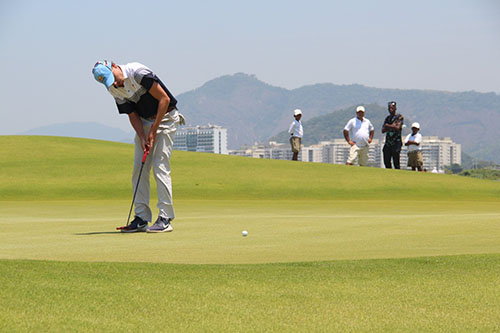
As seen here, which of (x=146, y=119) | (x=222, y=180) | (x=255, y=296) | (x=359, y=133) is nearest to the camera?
(x=255, y=296)

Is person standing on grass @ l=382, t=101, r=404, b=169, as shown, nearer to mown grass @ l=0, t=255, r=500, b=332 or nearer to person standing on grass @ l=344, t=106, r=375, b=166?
person standing on grass @ l=344, t=106, r=375, b=166

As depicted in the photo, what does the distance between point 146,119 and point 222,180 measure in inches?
567

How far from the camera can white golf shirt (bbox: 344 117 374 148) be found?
85.9 feet

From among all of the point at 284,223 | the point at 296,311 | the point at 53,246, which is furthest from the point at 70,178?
the point at 296,311

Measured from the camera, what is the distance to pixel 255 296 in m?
4.89

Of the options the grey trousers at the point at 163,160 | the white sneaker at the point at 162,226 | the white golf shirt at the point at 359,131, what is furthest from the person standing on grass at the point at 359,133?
the white sneaker at the point at 162,226

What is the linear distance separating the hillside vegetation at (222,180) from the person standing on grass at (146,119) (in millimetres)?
11953

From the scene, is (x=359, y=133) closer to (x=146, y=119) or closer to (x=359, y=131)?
(x=359, y=131)

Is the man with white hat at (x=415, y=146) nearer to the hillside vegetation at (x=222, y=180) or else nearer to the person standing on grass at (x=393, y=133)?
the person standing on grass at (x=393, y=133)

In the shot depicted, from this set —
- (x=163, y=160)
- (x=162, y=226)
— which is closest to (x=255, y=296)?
(x=162, y=226)

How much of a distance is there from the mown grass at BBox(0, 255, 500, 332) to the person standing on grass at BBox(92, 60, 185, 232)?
3.91 m

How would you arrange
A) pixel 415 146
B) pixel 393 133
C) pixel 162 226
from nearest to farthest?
pixel 162 226 → pixel 393 133 → pixel 415 146

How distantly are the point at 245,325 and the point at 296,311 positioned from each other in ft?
1.54

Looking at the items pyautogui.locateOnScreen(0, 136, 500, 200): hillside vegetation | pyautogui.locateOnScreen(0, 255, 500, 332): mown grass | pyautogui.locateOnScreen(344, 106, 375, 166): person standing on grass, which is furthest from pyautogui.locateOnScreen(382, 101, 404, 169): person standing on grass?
pyautogui.locateOnScreen(0, 255, 500, 332): mown grass
